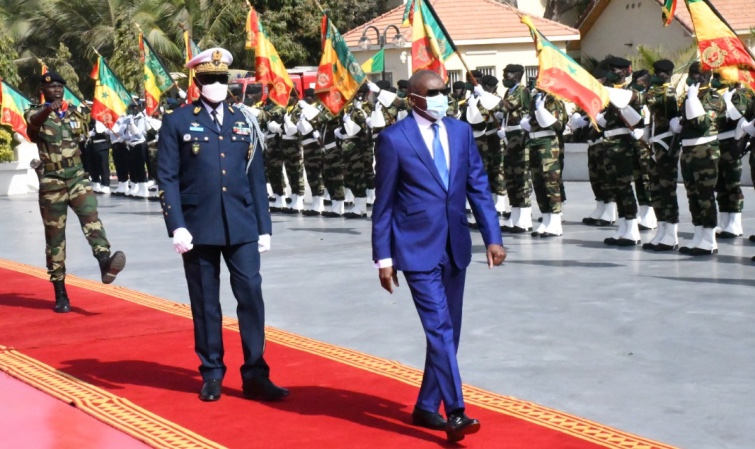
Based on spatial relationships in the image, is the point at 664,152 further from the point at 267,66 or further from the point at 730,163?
the point at 267,66

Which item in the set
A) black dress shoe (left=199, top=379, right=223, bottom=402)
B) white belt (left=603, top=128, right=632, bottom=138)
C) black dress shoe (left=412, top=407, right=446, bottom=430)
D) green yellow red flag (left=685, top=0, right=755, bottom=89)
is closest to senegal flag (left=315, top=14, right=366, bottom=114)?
white belt (left=603, top=128, right=632, bottom=138)

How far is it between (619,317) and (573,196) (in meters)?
11.3

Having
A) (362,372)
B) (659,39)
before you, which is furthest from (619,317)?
(659,39)

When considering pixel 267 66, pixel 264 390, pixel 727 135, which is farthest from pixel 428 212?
pixel 267 66

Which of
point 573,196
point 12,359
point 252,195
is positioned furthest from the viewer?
point 573,196

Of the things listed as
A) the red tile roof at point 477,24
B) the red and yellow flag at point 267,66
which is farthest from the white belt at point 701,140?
the red tile roof at point 477,24

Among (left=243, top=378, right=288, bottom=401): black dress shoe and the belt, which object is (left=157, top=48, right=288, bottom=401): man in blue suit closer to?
(left=243, top=378, right=288, bottom=401): black dress shoe

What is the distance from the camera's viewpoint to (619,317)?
922 cm

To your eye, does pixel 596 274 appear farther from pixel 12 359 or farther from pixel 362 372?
pixel 12 359

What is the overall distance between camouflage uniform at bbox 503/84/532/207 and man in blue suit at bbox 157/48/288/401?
325 inches

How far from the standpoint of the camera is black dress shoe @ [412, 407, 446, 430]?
612cm

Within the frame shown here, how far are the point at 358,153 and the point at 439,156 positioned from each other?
12.6m

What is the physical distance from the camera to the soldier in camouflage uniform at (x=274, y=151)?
19953mm

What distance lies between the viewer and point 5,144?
92.7 ft
